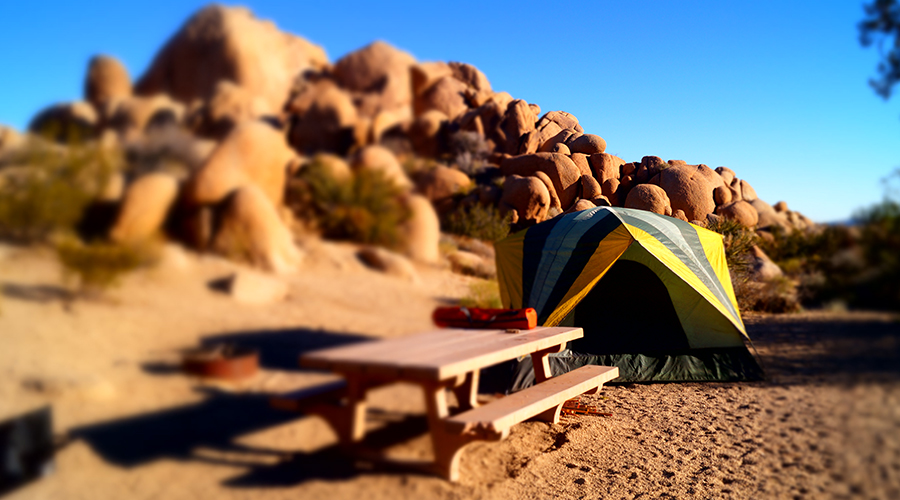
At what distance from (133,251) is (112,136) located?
33 centimetres

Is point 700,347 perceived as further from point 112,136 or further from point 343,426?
point 112,136

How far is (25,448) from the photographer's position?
132cm

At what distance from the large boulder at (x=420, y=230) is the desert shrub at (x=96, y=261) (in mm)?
889

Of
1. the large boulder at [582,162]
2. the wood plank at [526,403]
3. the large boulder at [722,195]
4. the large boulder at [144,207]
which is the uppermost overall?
the large boulder at [582,162]

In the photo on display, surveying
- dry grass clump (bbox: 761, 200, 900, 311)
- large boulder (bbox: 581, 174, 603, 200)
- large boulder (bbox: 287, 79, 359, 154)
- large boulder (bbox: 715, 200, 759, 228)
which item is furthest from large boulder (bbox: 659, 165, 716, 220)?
large boulder (bbox: 287, 79, 359, 154)

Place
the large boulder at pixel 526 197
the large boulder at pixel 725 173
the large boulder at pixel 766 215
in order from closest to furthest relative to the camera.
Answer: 1. the large boulder at pixel 526 197
2. the large boulder at pixel 725 173
3. the large boulder at pixel 766 215

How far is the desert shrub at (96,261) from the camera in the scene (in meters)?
1.35

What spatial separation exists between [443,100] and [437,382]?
119 cm

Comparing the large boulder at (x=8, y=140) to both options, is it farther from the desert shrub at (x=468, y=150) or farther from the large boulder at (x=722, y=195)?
the large boulder at (x=722, y=195)

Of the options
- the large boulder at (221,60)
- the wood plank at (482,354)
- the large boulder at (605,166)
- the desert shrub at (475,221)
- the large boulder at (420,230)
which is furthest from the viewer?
the large boulder at (605,166)

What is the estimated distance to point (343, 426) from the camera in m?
1.76

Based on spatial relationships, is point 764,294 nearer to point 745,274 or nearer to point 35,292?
point 745,274

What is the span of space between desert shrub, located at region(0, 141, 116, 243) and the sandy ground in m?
0.08

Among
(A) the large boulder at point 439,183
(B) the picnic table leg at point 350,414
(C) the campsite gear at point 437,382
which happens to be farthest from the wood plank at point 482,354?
(A) the large boulder at point 439,183
